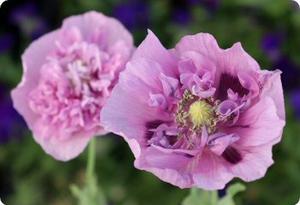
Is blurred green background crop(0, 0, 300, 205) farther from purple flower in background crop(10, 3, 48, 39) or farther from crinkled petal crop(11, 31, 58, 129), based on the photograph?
crinkled petal crop(11, 31, 58, 129)

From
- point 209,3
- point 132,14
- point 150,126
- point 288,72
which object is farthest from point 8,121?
point 150,126

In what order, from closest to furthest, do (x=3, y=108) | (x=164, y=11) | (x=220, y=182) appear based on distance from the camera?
1. (x=220, y=182)
2. (x=3, y=108)
3. (x=164, y=11)

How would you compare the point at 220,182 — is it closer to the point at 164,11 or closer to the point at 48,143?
the point at 48,143

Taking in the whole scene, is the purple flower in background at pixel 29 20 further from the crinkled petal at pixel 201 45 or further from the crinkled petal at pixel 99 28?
the crinkled petal at pixel 201 45

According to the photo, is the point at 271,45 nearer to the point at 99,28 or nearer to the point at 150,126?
the point at 99,28

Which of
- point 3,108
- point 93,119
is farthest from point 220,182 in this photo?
point 3,108

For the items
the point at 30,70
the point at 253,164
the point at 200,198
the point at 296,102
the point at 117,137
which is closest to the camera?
the point at 253,164

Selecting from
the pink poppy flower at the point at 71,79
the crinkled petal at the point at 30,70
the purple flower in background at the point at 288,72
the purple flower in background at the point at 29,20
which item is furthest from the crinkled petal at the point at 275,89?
the purple flower in background at the point at 29,20
